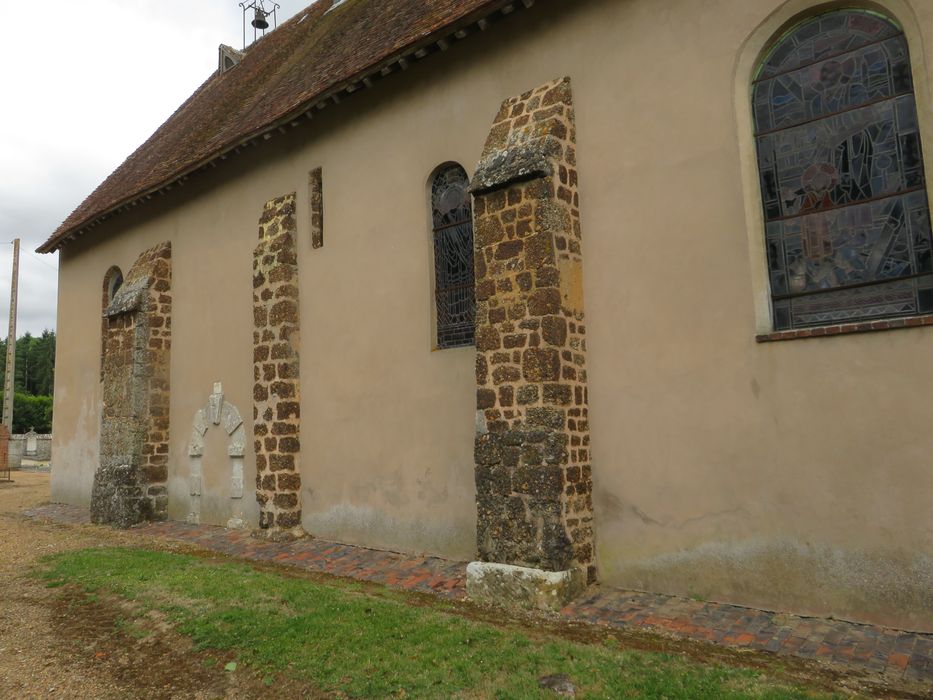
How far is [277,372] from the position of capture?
9.58 m

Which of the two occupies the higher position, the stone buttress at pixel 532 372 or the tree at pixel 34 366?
the tree at pixel 34 366

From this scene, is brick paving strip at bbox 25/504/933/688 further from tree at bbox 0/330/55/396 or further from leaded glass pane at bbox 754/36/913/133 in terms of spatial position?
tree at bbox 0/330/55/396

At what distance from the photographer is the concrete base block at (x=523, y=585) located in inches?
230

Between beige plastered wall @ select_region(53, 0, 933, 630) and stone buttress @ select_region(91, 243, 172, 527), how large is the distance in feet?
9.16

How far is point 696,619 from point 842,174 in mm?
3684

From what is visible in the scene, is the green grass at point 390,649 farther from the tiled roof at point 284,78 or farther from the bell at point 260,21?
the bell at point 260,21

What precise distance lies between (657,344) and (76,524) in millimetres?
10914

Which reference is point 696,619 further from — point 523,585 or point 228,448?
point 228,448

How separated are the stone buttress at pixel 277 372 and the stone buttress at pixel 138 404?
10.4ft

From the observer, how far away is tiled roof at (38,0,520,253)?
8.05m

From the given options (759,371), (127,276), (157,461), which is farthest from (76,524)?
(759,371)

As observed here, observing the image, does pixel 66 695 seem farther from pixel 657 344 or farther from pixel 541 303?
pixel 657 344

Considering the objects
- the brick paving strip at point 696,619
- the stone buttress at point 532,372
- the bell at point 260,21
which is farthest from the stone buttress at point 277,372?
the bell at point 260,21

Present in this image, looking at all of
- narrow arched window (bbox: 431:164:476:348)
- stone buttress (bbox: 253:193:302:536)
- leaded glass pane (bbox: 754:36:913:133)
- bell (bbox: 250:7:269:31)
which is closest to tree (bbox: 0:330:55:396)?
bell (bbox: 250:7:269:31)
